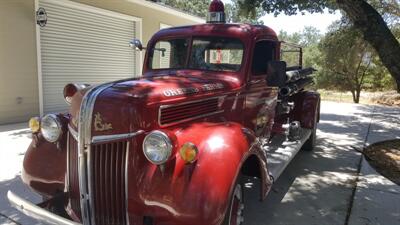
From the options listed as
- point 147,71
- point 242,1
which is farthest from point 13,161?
point 242,1

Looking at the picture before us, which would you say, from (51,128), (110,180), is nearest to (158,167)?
(110,180)

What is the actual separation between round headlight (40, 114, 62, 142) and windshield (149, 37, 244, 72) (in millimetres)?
1616

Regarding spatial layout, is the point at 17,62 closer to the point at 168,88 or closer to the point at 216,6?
the point at 216,6

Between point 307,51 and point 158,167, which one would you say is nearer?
point 158,167

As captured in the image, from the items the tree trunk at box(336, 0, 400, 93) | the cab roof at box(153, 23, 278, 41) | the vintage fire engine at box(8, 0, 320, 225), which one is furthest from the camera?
the tree trunk at box(336, 0, 400, 93)

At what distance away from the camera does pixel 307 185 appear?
493 cm

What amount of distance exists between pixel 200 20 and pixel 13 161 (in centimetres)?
1169

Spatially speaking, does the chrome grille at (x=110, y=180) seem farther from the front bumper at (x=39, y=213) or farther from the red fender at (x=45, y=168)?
the red fender at (x=45, y=168)

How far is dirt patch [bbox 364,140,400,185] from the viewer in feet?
18.1

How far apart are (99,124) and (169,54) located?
2.06 metres

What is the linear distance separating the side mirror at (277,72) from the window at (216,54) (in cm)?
37

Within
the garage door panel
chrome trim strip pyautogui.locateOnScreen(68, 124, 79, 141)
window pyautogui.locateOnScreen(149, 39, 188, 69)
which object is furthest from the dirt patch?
the garage door panel

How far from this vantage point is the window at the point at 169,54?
4332mm

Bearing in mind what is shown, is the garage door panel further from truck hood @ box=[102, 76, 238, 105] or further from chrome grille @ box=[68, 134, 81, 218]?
chrome grille @ box=[68, 134, 81, 218]
